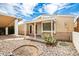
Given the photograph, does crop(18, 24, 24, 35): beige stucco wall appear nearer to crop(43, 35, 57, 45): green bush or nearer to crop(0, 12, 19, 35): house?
crop(0, 12, 19, 35): house

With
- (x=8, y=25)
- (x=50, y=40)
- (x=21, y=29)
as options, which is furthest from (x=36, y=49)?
A: (x=8, y=25)

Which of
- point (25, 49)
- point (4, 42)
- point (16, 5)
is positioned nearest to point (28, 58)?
point (25, 49)

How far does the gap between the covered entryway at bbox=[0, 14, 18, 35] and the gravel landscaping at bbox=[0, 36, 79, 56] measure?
6.7 inches

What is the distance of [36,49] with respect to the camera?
2277 mm

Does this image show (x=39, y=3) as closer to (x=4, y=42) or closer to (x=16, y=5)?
(x=16, y=5)

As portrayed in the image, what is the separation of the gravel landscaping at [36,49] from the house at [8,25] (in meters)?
0.17

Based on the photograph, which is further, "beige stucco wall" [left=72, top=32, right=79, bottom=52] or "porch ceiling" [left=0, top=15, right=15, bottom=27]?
"porch ceiling" [left=0, top=15, right=15, bottom=27]

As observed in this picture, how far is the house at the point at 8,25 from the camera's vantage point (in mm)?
2318

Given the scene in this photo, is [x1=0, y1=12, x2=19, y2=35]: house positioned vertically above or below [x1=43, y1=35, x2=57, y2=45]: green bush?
above

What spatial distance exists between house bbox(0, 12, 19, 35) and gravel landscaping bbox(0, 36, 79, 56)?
174 millimetres

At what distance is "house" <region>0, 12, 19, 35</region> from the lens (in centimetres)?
232

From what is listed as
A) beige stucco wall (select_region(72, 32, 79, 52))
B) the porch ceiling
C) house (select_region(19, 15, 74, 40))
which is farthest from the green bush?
the porch ceiling

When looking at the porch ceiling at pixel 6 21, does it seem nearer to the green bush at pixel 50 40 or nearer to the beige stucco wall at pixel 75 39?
the green bush at pixel 50 40

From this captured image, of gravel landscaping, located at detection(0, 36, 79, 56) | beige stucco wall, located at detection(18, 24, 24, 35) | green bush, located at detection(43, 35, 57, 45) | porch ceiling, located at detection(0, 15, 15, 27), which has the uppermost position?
porch ceiling, located at detection(0, 15, 15, 27)
